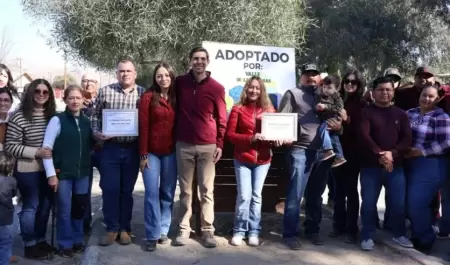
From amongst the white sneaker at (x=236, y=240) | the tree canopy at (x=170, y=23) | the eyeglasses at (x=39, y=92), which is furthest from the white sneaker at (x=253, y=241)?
the tree canopy at (x=170, y=23)

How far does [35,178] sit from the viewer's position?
5070 millimetres

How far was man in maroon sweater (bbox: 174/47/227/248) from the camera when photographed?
16.9 feet

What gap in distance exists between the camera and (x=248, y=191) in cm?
535

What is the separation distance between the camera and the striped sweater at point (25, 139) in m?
4.95

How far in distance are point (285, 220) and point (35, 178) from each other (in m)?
2.81

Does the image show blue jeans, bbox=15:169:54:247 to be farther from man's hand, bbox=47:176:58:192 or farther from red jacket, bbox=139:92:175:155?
red jacket, bbox=139:92:175:155

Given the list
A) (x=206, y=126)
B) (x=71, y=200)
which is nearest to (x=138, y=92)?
(x=206, y=126)

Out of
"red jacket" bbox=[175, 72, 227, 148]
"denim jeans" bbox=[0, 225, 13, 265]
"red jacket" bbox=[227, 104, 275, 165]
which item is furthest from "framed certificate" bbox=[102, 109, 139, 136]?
"denim jeans" bbox=[0, 225, 13, 265]

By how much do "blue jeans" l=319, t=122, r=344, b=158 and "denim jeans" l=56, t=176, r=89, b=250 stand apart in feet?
8.83

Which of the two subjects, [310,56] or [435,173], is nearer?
[435,173]

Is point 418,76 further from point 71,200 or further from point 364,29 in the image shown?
point 364,29

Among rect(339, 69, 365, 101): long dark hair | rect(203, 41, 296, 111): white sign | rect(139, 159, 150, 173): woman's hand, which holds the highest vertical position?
rect(203, 41, 296, 111): white sign

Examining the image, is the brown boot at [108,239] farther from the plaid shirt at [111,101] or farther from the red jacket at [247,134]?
the red jacket at [247,134]

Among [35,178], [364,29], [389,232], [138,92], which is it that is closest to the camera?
[35,178]
